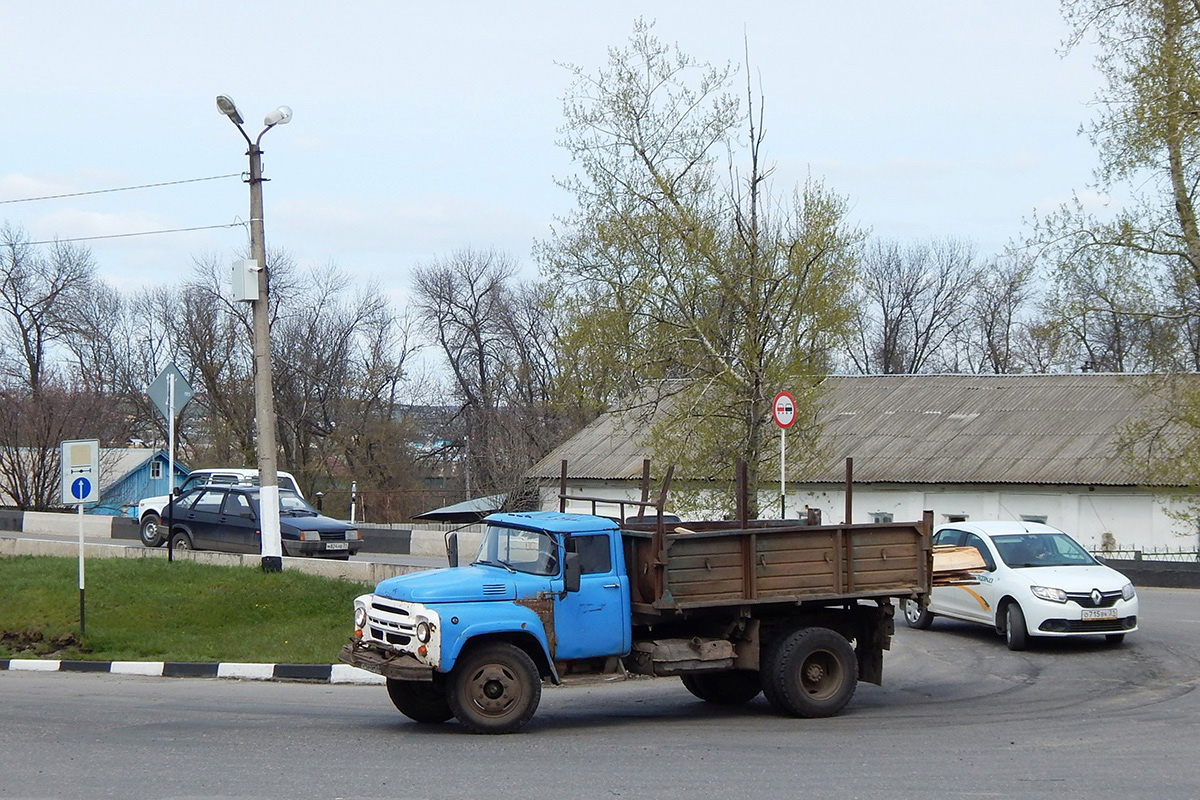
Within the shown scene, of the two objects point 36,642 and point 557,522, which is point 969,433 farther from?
point 557,522

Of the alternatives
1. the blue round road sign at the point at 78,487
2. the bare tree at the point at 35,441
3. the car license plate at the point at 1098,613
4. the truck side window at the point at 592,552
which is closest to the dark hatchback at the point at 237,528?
the blue round road sign at the point at 78,487

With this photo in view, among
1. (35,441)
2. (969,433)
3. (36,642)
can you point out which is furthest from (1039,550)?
(35,441)

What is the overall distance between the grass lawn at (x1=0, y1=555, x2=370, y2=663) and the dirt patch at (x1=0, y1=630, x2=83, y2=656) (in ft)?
0.04

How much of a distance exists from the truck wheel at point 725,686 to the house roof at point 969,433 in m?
23.0

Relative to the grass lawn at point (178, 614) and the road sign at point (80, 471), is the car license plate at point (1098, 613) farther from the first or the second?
the road sign at point (80, 471)

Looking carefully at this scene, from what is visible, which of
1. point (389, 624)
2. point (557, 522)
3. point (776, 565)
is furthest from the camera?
point (776, 565)

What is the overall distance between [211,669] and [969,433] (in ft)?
103

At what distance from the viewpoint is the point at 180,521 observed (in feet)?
83.3

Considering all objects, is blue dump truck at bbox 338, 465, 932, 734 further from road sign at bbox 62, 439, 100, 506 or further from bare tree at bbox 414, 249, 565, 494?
bare tree at bbox 414, 249, 565, 494

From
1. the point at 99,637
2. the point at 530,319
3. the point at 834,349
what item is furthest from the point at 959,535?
the point at 530,319

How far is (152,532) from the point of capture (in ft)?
92.5

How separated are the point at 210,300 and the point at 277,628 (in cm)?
5512

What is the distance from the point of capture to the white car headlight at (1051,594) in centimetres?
1481

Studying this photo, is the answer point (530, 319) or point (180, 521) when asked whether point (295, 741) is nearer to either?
Result: point (180, 521)
